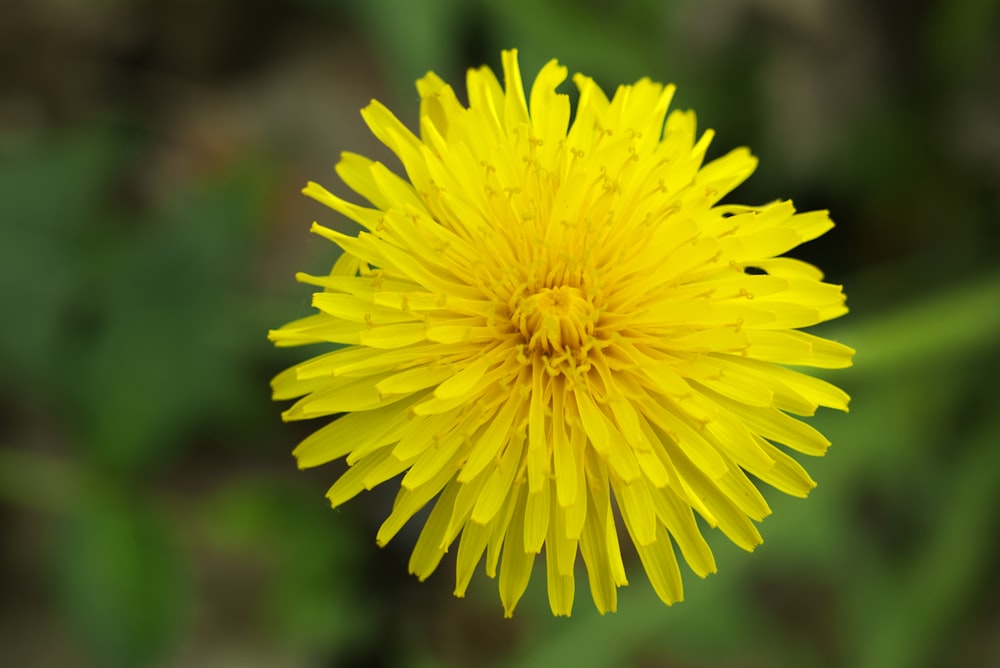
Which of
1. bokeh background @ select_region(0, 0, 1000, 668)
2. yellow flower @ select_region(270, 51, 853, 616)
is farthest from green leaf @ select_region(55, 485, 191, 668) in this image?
yellow flower @ select_region(270, 51, 853, 616)

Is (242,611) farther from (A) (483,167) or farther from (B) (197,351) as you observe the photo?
(A) (483,167)

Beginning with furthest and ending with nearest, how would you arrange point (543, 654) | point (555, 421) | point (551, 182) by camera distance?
point (543, 654), point (551, 182), point (555, 421)

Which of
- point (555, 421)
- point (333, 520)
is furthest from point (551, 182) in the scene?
point (333, 520)

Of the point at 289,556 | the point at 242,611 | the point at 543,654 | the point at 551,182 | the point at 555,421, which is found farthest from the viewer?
the point at 242,611

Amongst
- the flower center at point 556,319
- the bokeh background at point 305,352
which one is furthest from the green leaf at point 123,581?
the flower center at point 556,319

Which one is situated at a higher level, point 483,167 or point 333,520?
point 483,167

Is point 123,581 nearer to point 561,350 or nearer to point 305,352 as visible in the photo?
point 305,352

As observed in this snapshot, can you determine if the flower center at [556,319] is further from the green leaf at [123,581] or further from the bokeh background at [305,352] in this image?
the green leaf at [123,581]
